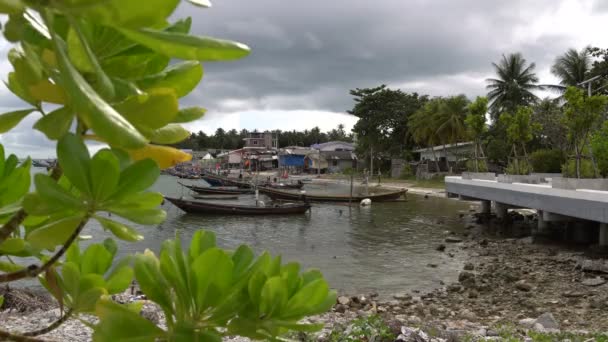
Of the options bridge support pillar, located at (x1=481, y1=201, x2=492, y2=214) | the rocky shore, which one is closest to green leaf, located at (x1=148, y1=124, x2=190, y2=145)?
the rocky shore

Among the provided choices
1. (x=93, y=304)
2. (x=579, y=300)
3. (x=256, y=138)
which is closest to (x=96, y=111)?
(x=93, y=304)

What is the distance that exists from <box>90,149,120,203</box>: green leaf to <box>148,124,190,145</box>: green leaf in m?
0.06

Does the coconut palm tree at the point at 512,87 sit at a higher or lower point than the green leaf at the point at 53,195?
higher

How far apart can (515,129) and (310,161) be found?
174 feet

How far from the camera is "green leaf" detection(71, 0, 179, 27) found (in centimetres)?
35

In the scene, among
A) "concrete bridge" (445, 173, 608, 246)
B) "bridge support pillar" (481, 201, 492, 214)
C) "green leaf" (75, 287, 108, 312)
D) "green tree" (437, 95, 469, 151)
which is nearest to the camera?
"green leaf" (75, 287, 108, 312)

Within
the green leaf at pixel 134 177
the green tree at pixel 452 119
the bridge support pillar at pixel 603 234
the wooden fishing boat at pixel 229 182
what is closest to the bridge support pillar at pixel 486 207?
the bridge support pillar at pixel 603 234

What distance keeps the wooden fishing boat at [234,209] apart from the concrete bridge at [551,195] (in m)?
8.27

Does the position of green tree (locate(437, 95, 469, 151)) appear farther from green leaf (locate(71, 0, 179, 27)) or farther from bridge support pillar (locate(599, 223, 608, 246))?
green leaf (locate(71, 0, 179, 27))

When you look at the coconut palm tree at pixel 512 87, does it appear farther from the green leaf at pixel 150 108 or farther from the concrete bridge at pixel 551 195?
the green leaf at pixel 150 108

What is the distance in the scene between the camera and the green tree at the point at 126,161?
37 cm

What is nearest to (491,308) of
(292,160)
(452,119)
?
(452,119)

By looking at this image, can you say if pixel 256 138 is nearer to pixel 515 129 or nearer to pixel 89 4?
pixel 515 129

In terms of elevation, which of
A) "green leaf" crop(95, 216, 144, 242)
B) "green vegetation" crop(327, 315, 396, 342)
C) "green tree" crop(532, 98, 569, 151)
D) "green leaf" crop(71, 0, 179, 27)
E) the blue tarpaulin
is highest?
"green tree" crop(532, 98, 569, 151)
